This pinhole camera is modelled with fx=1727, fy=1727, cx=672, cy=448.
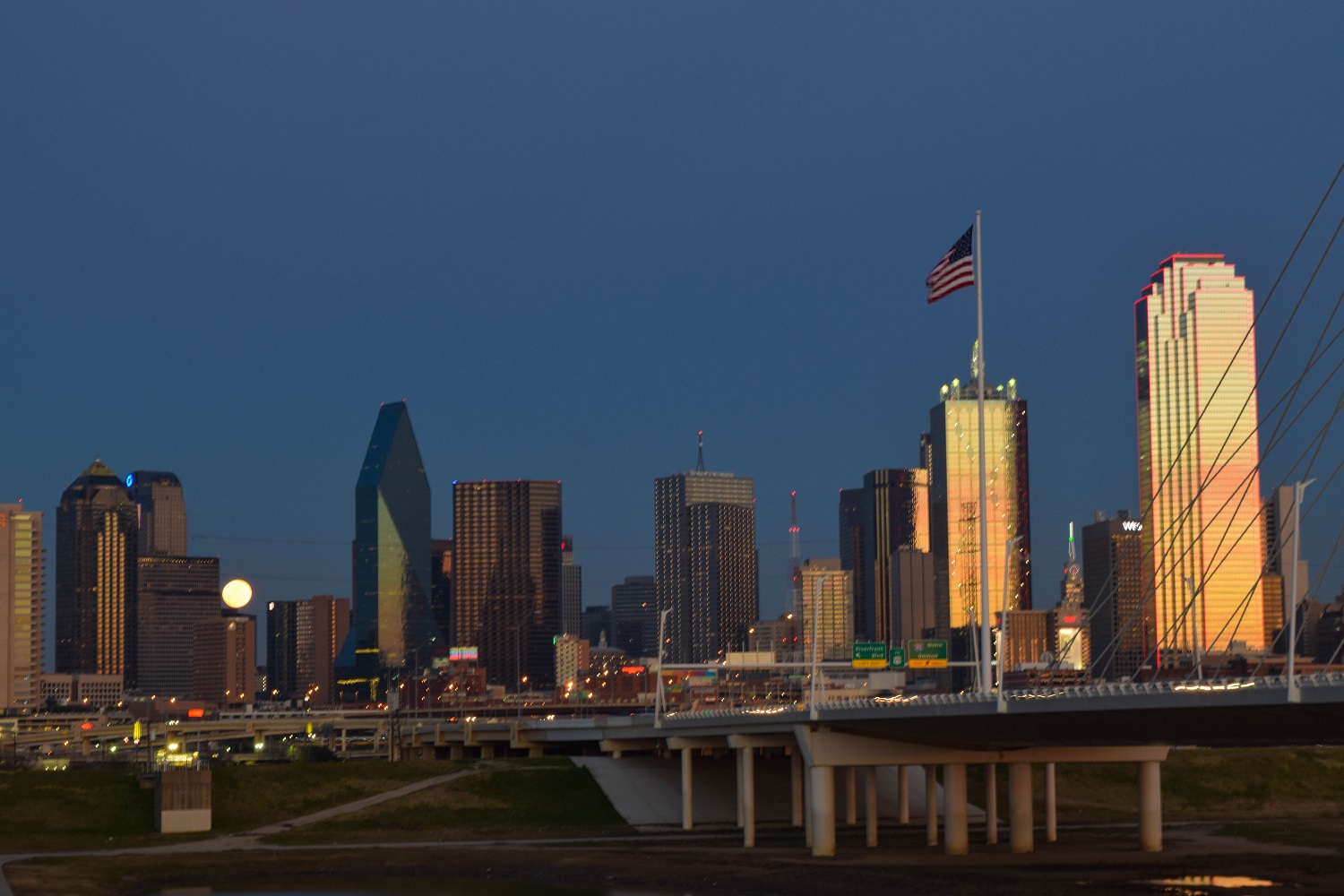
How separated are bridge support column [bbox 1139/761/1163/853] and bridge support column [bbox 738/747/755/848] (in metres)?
18.3

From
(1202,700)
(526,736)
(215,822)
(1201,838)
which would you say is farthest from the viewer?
(526,736)

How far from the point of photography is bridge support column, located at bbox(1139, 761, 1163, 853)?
80.4 m

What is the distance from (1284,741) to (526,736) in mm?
68158

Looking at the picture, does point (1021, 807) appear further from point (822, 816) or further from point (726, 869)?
point (726, 869)

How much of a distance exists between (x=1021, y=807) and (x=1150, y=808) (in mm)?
5906

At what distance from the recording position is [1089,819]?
325 feet

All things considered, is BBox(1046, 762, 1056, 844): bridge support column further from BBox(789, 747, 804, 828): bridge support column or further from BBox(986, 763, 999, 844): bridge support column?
BBox(789, 747, 804, 828): bridge support column

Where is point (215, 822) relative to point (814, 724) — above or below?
below

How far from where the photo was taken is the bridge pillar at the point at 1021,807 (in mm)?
81125

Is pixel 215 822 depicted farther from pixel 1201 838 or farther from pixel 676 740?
pixel 1201 838

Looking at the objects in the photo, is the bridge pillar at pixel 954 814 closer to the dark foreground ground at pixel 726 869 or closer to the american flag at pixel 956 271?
the dark foreground ground at pixel 726 869

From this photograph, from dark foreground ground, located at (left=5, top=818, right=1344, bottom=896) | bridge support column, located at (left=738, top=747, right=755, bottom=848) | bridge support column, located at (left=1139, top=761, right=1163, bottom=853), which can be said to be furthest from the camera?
bridge support column, located at (left=738, top=747, right=755, bottom=848)

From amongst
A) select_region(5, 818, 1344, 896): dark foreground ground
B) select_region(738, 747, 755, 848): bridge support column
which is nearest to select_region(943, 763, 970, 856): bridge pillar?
select_region(5, 818, 1344, 896): dark foreground ground

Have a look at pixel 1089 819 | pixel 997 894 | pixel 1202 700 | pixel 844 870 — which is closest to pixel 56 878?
pixel 844 870
